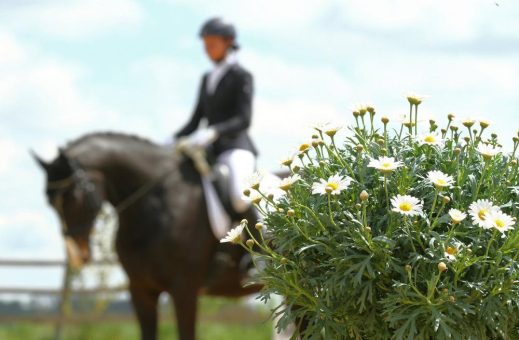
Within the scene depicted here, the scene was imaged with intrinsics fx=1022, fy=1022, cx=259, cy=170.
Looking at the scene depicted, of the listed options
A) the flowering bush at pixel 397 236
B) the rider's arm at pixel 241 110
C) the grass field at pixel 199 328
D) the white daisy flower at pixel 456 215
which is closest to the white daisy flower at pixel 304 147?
the flowering bush at pixel 397 236

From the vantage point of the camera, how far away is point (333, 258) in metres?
2.50

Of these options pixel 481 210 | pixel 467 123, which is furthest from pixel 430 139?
pixel 481 210

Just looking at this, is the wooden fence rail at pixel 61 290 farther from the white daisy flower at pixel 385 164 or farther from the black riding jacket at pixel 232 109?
the white daisy flower at pixel 385 164

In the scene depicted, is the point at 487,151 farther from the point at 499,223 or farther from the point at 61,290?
the point at 61,290

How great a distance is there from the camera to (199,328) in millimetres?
11352

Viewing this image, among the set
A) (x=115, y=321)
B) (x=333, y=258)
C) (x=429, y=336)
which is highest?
(x=333, y=258)

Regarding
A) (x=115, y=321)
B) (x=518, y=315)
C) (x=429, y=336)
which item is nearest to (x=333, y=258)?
(x=429, y=336)

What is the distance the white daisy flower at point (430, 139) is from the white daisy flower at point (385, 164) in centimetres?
17

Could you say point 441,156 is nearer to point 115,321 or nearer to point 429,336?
→ point 429,336

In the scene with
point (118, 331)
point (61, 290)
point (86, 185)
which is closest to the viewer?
point (86, 185)

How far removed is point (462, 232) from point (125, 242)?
15.0 ft

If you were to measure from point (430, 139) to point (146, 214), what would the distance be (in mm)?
4424

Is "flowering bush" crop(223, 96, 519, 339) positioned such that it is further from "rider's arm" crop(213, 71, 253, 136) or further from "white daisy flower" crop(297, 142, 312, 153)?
"rider's arm" crop(213, 71, 253, 136)

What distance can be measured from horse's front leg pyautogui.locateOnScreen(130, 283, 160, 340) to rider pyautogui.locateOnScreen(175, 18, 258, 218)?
2.82 feet
